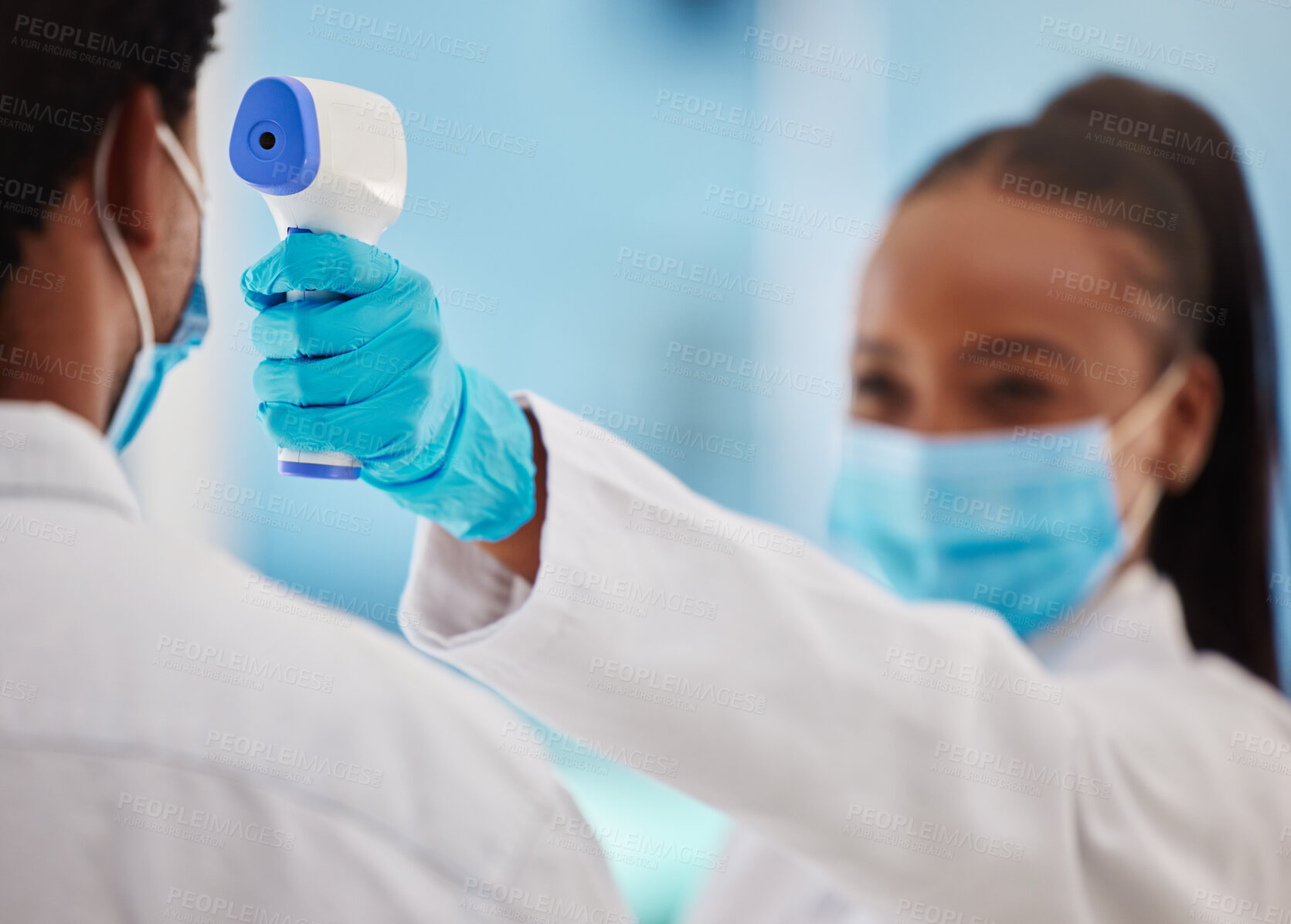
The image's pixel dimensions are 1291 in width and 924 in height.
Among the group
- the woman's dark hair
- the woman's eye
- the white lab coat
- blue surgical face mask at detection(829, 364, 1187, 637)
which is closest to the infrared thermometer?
the white lab coat

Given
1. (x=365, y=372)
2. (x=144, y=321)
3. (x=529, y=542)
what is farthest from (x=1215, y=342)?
(x=144, y=321)

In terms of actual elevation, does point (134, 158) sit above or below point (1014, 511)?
above

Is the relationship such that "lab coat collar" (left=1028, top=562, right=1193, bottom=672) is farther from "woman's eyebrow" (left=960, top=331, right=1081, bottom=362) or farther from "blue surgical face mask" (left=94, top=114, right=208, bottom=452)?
"blue surgical face mask" (left=94, top=114, right=208, bottom=452)

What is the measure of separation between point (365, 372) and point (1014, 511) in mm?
989

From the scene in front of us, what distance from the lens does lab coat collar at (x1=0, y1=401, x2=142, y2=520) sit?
609 mm

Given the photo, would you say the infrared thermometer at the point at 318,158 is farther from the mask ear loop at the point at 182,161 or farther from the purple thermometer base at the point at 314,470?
the mask ear loop at the point at 182,161

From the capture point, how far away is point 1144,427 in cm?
129

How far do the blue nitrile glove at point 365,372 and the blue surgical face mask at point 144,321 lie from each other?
182mm

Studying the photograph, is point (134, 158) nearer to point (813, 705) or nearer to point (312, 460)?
point (312, 460)

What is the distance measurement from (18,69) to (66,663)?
0.49 meters

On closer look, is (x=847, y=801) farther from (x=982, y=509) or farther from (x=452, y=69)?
(x=452, y=69)

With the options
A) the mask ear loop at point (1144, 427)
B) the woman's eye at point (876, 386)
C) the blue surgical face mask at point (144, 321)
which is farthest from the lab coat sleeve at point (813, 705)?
the woman's eye at point (876, 386)

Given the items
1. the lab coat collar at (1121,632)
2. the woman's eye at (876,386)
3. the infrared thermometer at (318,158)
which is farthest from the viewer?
the woman's eye at (876,386)

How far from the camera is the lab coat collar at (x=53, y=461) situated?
61cm
